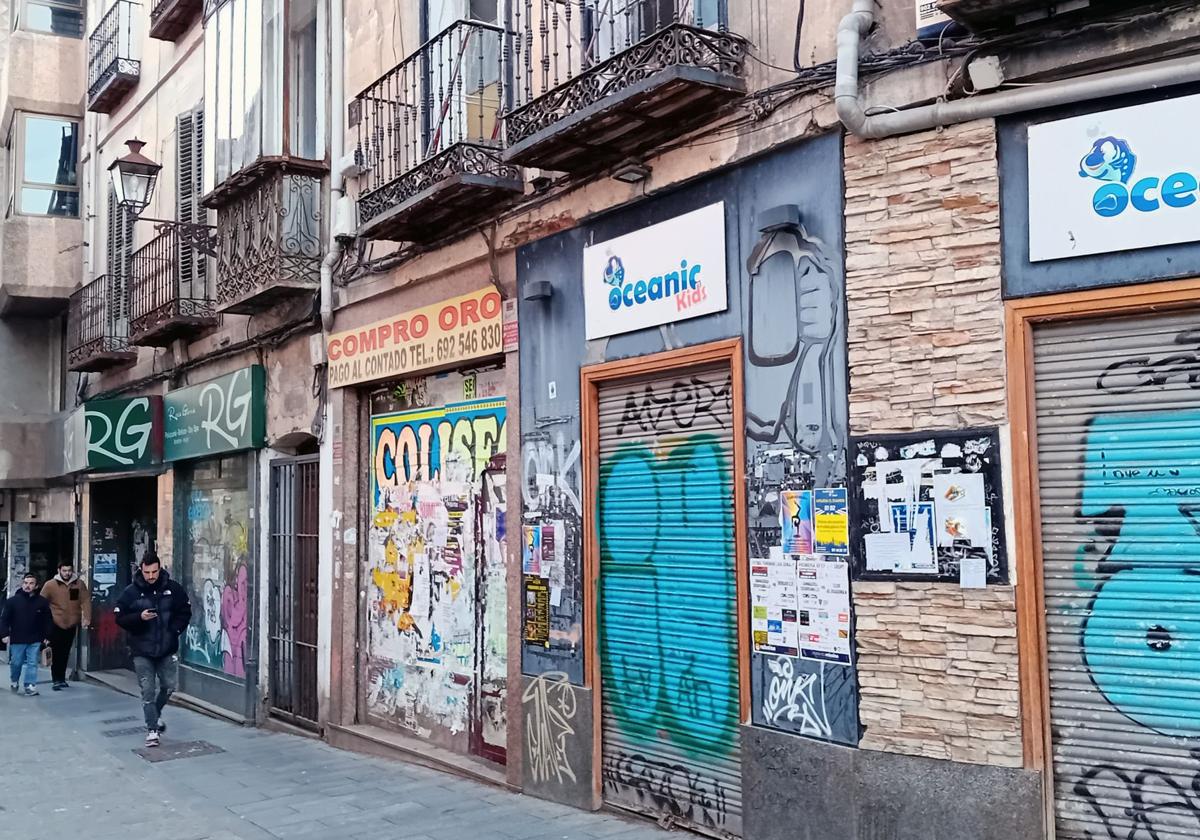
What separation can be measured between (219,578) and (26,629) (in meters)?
4.18

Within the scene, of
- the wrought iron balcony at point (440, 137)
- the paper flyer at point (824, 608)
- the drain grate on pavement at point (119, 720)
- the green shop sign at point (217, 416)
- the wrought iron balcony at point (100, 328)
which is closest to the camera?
the paper flyer at point (824, 608)

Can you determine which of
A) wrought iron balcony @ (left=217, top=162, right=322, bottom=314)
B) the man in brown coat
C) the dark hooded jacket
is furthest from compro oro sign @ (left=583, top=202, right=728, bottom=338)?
the man in brown coat

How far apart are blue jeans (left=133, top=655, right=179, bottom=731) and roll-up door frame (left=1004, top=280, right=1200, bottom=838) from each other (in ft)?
27.9

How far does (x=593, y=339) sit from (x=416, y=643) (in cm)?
372

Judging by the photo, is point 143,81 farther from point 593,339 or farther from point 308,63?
point 593,339

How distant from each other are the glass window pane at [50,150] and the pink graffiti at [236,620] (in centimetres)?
945

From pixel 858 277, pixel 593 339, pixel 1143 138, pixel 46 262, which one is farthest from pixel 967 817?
pixel 46 262

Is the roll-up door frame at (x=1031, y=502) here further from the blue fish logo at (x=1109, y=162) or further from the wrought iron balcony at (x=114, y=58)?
the wrought iron balcony at (x=114, y=58)

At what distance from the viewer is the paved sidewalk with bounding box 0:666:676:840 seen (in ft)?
23.3

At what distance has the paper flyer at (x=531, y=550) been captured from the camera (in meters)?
7.83

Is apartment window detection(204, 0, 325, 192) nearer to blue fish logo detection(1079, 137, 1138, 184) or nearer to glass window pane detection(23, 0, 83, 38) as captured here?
blue fish logo detection(1079, 137, 1138, 184)

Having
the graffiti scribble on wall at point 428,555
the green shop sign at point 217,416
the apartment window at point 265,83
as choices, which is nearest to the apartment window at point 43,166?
the green shop sign at point 217,416

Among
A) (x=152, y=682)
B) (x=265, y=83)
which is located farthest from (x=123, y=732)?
(x=265, y=83)

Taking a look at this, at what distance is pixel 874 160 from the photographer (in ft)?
18.2
